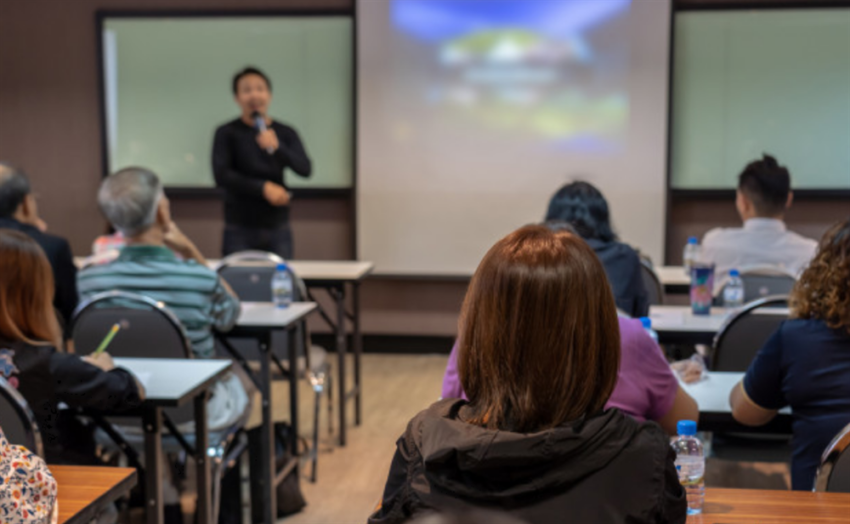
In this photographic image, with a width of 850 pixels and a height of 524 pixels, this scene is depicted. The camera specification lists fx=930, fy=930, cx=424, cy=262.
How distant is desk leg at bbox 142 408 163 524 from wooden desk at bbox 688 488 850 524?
131 cm

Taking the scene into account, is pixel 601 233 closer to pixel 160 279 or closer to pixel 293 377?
pixel 293 377

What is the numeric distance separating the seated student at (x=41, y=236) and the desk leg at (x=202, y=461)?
3.90ft

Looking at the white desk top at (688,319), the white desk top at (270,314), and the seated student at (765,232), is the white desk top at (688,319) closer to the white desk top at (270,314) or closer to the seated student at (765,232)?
the seated student at (765,232)

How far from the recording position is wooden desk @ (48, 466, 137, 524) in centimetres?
157

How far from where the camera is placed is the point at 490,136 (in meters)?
5.78

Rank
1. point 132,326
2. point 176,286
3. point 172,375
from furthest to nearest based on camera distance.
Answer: point 176,286 < point 132,326 < point 172,375

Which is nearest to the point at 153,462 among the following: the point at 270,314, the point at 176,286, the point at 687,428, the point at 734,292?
the point at 176,286

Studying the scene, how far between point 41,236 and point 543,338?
2747 mm

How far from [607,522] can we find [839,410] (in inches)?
44.4

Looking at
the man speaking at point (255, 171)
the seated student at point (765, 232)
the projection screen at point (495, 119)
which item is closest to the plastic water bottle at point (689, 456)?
the seated student at point (765, 232)

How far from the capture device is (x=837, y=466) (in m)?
1.66

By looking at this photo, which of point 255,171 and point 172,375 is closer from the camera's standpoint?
point 172,375

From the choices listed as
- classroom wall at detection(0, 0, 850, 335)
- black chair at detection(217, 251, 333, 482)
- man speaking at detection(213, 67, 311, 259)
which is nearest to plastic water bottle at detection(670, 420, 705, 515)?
black chair at detection(217, 251, 333, 482)

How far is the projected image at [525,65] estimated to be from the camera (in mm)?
5578
